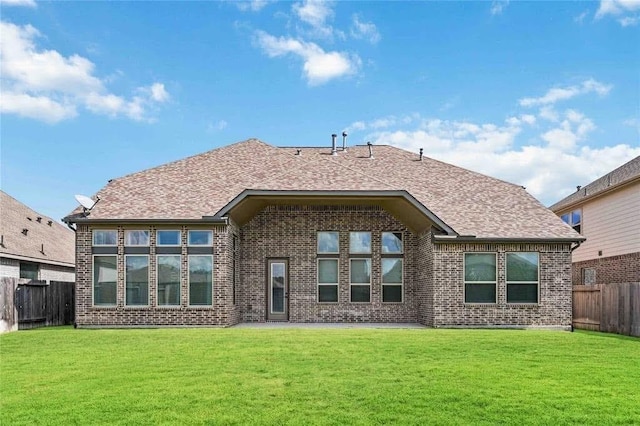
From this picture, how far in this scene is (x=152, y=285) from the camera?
17453mm

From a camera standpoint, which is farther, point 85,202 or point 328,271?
point 328,271

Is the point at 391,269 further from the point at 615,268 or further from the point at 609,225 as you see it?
the point at 609,225

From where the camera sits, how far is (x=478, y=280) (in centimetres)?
1770

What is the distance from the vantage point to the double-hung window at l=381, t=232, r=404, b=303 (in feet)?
64.1

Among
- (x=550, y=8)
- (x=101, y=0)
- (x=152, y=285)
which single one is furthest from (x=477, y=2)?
(x=152, y=285)

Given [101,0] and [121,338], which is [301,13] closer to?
[101,0]

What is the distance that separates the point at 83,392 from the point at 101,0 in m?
12.2

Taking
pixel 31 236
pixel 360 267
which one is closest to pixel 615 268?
pixel 360 267

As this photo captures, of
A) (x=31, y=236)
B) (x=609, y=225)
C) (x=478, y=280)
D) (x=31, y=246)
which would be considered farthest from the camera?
(x=31, y=236)

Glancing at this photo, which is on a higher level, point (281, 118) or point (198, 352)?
point (281, 118)

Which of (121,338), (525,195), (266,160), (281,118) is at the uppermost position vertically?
(281,118)

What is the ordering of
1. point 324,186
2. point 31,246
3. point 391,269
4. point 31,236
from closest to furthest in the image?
point 324,186 → point 391,269 → point 31,246 → point 31,236

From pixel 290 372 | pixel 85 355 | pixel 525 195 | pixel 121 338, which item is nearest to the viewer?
pixel 290 372

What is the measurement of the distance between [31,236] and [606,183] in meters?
22.9
